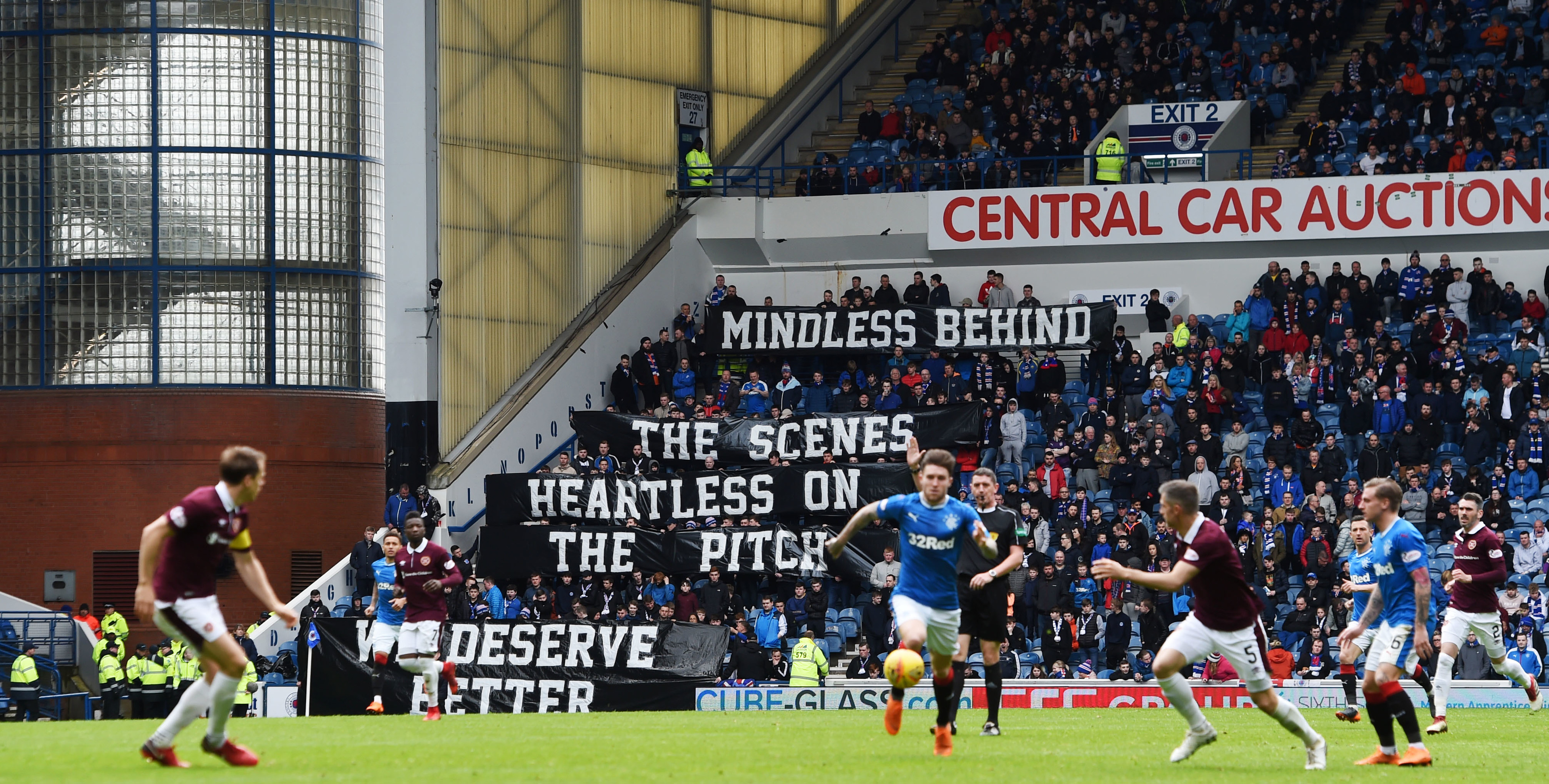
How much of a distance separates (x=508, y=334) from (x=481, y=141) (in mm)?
3780

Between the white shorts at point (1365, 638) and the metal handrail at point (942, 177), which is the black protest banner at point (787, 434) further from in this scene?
the white shorts at point (1365, 638)

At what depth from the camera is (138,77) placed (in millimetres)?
35250

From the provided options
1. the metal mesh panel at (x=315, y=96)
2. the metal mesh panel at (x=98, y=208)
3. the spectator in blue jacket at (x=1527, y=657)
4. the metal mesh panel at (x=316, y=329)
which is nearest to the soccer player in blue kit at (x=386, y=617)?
the metal mesh panel at (x=316, y=329)

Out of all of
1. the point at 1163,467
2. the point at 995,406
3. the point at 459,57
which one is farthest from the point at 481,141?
the point at 1163,467

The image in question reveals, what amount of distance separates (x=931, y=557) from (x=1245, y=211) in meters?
25.7

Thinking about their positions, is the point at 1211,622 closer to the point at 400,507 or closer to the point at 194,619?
the point at 194,619

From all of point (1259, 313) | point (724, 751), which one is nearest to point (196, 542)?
point (724, 751)

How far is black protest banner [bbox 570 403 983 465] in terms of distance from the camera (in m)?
33.1

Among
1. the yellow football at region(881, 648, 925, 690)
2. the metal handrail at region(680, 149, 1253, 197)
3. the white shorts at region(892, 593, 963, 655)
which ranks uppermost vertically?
the metal handrail at region(680, 149, 1253, 197)

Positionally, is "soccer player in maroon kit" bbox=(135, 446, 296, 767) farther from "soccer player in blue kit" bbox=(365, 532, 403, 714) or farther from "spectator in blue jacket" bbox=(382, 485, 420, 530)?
"spectator in blue jacket" bbox=(382, 485, 420, 530)

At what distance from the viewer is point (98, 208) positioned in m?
35.3

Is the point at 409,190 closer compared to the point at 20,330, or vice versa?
the point at 20,330

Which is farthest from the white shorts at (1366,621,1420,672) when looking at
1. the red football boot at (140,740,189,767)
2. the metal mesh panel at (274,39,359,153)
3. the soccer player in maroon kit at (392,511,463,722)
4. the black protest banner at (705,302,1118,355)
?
the metal mesh panel at (274,39,359,153)

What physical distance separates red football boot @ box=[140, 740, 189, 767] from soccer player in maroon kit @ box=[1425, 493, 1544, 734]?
10773 mm
